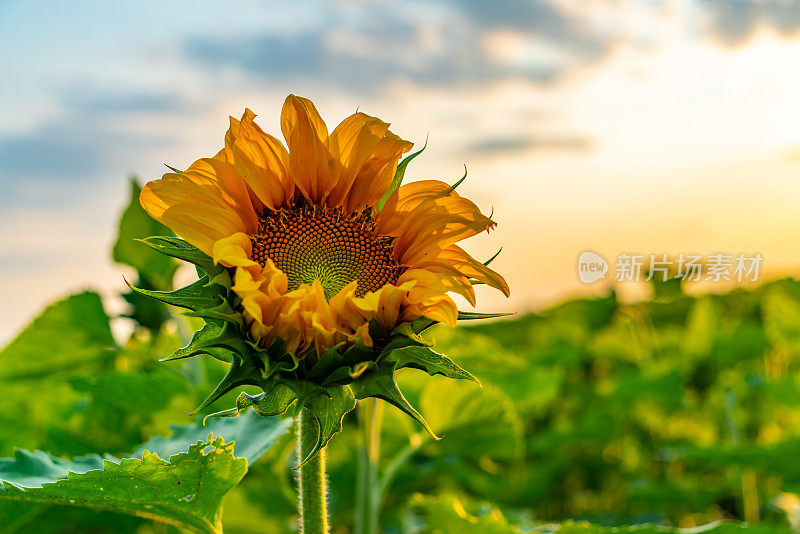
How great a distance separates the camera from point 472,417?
176cm

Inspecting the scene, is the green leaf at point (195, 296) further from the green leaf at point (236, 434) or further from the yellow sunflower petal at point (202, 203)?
the green leaf at point (236, 434)

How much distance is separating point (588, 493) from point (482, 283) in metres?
2.91

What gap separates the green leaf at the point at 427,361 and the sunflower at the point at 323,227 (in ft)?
0.11

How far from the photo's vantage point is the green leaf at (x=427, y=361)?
0.81 meters

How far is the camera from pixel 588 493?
11.6 feet

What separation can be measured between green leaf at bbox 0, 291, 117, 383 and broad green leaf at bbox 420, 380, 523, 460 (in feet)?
2.68

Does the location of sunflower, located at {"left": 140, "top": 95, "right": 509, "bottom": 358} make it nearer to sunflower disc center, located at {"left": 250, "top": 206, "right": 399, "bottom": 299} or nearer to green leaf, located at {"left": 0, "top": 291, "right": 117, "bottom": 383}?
sunflower disc center, located at {"left": 250, "top": 206, "right": 399, "bottom": 299}

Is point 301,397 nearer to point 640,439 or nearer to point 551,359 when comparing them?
point 551,359

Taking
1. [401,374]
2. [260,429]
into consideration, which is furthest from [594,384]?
[260,429]

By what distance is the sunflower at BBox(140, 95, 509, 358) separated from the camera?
83 centimetres

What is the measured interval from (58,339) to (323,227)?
1.25 m

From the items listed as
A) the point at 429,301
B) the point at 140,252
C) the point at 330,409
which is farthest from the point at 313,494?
the point at 140,252

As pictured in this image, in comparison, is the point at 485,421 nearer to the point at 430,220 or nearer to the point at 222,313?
the point at 430,220

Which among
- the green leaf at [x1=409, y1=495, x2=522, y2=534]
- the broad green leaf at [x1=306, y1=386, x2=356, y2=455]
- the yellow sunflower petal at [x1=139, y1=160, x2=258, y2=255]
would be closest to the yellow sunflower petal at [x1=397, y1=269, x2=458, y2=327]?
the broad green leaf at [x1=306, y1=386, x2=356, y2=455]
